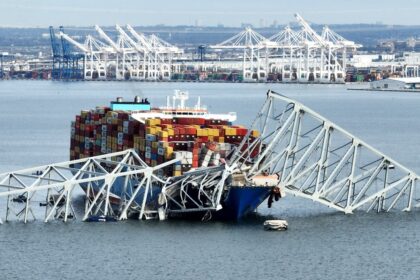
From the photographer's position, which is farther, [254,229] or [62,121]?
[62,121]

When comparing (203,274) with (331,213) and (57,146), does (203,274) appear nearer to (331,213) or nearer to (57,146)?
(331,213)

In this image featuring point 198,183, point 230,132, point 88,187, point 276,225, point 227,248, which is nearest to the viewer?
point 227,248

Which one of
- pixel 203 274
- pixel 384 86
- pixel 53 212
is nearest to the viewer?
pixel 203 274

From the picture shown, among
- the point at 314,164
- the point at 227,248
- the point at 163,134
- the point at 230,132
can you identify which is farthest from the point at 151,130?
the point at 227,248

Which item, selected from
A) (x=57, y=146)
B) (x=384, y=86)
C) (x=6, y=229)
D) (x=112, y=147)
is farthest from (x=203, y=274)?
(x=384, y=86)

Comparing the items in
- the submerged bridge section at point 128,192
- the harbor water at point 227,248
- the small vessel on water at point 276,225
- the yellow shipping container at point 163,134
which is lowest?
the harbor water at point 227,248

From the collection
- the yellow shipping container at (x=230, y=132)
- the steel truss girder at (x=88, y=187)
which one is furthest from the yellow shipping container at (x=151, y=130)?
the yellow shipping container at (x=230, y=132)

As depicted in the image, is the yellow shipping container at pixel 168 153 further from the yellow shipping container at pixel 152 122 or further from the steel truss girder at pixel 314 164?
the yellow shipping container at pixel 152 122

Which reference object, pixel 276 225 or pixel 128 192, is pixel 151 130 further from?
pixel 276 225
